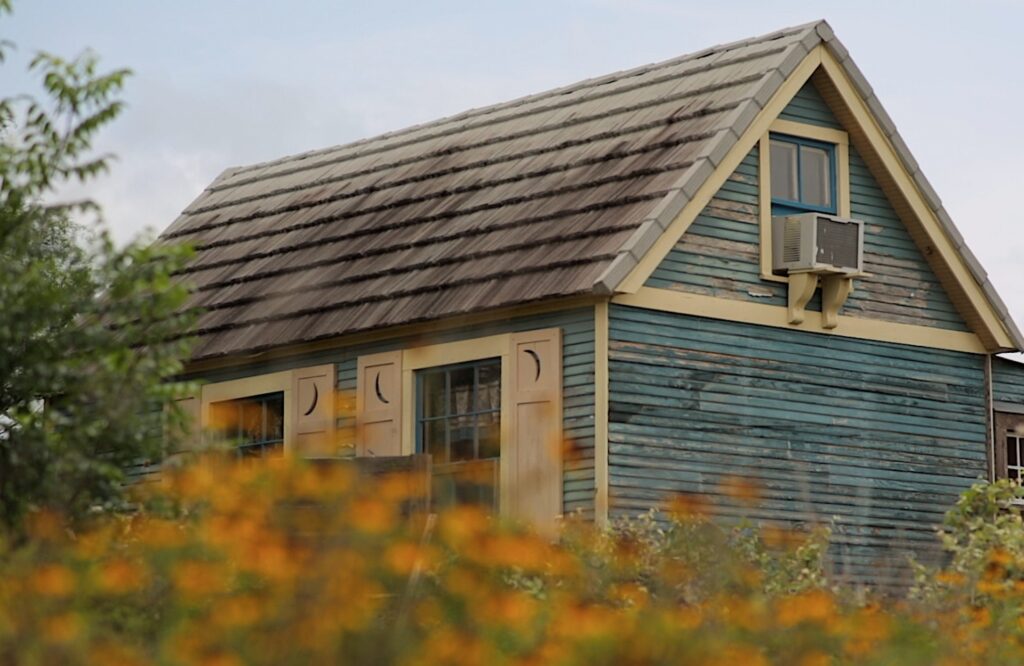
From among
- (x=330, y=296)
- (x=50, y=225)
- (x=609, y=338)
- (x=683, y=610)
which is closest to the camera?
(x=683, y=610)

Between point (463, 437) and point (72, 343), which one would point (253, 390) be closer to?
point (463, 437)

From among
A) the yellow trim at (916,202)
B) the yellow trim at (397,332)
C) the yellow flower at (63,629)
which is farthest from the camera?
the yellow trim at (916,202)

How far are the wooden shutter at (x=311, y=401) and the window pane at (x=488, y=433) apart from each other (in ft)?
6.07

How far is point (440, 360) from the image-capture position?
58.2 ft

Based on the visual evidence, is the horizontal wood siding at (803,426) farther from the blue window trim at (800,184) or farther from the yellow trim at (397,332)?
the blue window trim at (800,184)

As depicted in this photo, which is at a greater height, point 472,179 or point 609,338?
point 472,179

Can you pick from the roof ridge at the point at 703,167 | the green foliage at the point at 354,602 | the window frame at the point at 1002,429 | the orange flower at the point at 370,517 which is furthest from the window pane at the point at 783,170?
the orange flower at the point at 370,517

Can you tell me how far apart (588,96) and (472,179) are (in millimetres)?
1657

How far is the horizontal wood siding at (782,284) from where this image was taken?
17422mm

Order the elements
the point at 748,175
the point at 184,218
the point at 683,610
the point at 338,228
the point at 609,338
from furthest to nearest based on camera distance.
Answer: the point at 184,218 → the point at 338,228 → the point at 748,175 → the point at 609,338 → the point at 683,610

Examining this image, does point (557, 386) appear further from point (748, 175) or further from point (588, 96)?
point (588, 96)

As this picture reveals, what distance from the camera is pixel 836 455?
18141 millimetres

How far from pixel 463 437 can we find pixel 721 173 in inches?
136

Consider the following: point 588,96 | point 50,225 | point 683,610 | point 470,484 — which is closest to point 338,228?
point 588,96
